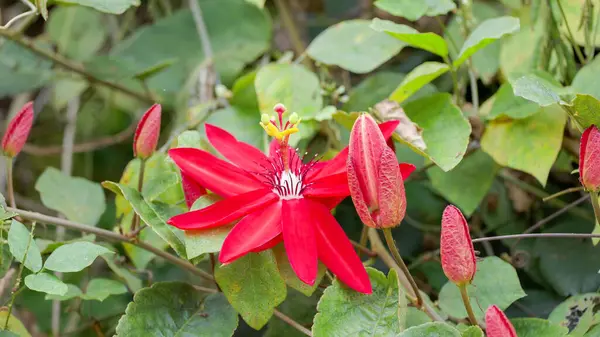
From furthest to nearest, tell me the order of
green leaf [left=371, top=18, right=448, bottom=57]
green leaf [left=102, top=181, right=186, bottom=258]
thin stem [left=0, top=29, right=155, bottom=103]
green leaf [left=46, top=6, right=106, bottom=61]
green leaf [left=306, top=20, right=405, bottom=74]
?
green leaf [left=46, top=6, right=106, bottom=61], thin stem [left=0, top=29, right=155, bottom=103], green leaf [left=306, top=20, right=405, bottom=74], green leaf [left=371, top=18, right=448, bottom=57], green leaf [left=102, top=181, right=186, bottom=258]

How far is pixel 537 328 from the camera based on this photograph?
0.55m

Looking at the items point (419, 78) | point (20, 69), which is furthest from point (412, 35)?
point (20, 69)

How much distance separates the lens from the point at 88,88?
113 cm

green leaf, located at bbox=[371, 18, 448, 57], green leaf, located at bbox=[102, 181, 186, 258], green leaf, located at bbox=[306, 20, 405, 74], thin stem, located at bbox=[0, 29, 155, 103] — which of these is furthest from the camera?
thin stem, located at bbox=[0, 29, 155, 103]

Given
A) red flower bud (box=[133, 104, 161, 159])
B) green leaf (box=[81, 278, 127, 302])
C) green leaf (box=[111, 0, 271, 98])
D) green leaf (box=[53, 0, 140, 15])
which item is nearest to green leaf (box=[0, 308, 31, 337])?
green leaf (box=[81, 278, 127, 302])

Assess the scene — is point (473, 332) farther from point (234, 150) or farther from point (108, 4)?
point (108, 4)

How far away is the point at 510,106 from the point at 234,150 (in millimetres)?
287

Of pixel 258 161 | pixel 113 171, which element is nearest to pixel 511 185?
pixel 258 161

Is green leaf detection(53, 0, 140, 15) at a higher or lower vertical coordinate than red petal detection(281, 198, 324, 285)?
higher

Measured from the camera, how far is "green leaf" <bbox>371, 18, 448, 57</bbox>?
645 millimetres

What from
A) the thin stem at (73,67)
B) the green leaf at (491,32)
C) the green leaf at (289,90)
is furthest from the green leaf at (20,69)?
the green leaf at (491,32)

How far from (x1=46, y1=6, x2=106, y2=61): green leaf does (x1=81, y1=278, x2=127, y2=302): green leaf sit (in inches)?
19.4

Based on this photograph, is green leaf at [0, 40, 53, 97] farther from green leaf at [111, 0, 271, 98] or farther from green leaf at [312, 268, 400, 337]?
green leaf at [312, 268, 400, 337]

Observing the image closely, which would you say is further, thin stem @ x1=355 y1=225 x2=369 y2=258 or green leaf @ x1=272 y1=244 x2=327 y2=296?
thin stem @ x1=355 y1=225 x2=369 y2=258
